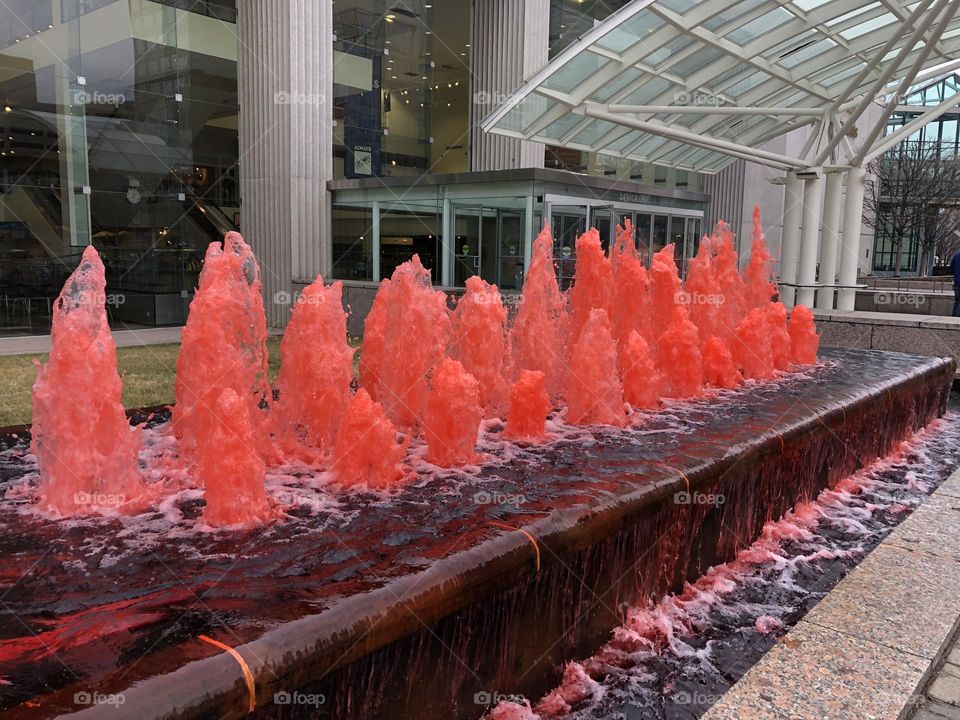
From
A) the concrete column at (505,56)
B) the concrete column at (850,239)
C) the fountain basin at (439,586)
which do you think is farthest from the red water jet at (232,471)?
the concrete column at (505,56)

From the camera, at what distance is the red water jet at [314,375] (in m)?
4.93

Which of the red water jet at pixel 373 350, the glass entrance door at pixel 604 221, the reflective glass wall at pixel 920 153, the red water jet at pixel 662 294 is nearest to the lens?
the red water jet at pixel 373 350

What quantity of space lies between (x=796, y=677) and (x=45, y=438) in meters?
3.71

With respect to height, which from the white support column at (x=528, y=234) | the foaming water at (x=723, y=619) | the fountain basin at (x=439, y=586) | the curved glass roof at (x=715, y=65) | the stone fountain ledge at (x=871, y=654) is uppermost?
the curved glass roof at (x=715, y=65)

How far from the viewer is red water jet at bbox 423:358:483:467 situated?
450cm

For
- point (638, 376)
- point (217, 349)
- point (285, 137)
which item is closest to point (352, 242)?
point (285, 137)

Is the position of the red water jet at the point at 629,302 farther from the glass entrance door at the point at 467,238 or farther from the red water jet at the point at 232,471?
the glass entrance door at the point at 467,238

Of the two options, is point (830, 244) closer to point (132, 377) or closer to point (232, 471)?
point (132, 377)

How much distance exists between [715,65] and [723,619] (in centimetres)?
1266

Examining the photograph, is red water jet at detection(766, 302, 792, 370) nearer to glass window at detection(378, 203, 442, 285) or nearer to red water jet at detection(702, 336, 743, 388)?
red water jet at detection(702, 336, 743, 388)

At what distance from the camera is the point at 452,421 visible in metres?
4.51

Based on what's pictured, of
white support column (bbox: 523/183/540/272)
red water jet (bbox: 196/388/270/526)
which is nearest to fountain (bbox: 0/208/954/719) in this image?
red water jet (bbox: 196/388/270/526)

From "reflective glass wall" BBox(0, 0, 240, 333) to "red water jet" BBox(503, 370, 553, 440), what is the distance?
13169mm

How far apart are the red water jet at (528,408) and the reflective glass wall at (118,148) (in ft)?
43.2
